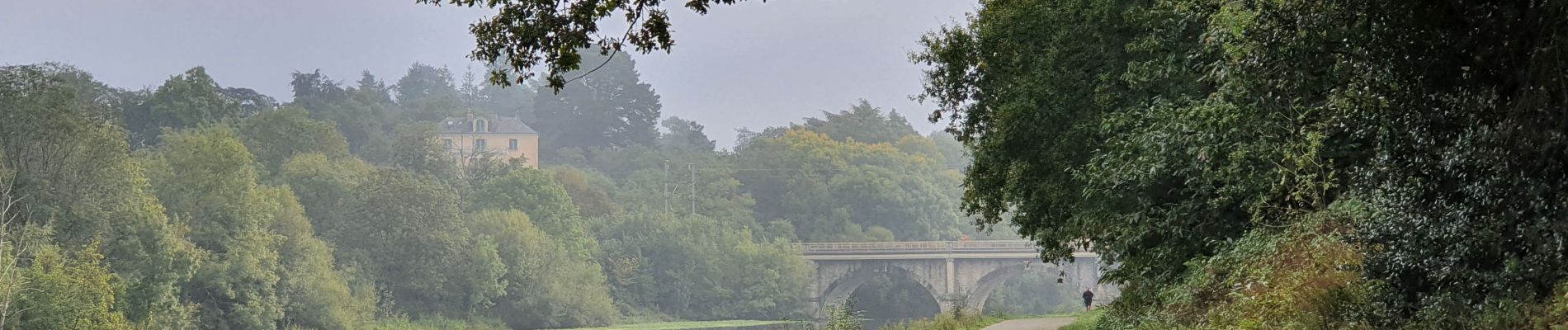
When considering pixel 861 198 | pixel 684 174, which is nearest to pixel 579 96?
pixel 684 174

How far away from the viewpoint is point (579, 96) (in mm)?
117688

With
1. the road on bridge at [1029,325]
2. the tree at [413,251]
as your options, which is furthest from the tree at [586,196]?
the road on bridge at [1029,325]

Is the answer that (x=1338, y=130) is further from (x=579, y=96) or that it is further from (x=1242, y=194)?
(x=579, y=96)

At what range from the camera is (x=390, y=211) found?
56.5 metres

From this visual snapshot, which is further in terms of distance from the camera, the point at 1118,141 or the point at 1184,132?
the point at 1118,141

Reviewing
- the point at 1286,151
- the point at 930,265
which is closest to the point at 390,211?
the point at 930,265

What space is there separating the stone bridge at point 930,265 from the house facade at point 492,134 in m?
33.3

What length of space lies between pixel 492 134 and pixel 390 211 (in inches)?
1909

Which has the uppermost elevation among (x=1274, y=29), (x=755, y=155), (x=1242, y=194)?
(x=755, y=155)

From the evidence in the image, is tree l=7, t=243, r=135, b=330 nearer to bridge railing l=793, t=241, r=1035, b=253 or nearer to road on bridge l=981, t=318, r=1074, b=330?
road on bridge l=981, t=318, r=1074, b=330

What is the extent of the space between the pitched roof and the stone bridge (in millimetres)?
36224

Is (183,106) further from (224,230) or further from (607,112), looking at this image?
(607,112)

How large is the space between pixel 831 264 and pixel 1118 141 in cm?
6000

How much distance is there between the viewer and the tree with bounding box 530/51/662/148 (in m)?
115
